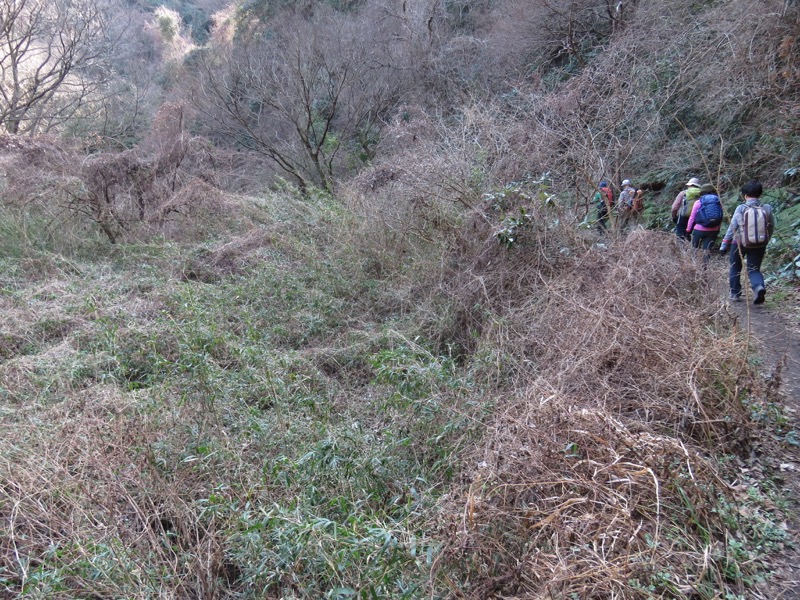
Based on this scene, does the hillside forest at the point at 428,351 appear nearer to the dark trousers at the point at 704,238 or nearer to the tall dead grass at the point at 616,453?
the tall dead grass at the point at 616,453

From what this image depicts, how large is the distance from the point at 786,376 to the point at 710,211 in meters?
3.22

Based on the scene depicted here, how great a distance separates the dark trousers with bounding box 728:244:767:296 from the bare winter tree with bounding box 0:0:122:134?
51.1 ft

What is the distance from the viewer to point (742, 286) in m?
5.64

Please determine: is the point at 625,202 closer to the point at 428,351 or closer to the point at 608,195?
the point at 608,195

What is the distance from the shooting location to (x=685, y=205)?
7332 mm

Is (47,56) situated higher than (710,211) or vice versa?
(47,56)

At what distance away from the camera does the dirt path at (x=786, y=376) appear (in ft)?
7.80

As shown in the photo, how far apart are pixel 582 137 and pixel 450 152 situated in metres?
1.89

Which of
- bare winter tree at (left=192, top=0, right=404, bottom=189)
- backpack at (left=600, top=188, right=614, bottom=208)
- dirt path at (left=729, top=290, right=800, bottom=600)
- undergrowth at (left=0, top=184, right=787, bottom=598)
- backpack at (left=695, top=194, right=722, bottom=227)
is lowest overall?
dirt path at (left=729, top=290, right=800, bottom=600)

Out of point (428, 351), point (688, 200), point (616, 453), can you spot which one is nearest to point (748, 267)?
point (688, 200)

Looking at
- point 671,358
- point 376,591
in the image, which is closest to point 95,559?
point 376,591

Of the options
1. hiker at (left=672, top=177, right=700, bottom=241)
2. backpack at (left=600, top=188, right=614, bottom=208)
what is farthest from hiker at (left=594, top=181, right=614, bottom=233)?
hiker at (left=672, top=177, right=700, bottom=241)

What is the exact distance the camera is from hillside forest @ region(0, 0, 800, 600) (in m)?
2.52

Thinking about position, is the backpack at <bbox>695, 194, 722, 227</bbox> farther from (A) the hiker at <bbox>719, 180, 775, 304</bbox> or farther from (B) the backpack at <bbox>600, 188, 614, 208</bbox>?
(B) the backpack at <bbox>600, 188, 614, 208</bbox>
